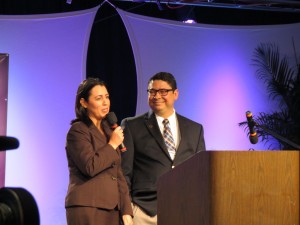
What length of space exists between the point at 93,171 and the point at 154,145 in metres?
0.74

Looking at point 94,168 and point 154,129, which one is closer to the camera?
point 94,168

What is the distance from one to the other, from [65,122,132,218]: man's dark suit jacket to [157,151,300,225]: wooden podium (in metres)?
1.25

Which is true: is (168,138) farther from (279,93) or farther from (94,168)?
(279,93)

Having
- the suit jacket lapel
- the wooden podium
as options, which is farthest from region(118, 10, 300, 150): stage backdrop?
the wooden podium

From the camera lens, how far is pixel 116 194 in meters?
3.57

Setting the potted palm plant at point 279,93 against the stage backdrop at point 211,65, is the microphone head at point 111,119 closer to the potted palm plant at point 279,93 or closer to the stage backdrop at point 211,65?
the stage backdrop at point 211,65

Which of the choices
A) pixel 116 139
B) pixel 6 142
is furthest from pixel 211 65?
pixel 6 142

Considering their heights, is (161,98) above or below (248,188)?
above

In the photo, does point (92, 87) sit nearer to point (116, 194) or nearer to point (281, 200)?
point (116, 194)

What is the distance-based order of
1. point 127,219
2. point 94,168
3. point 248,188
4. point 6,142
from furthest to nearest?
point 127,219 < point 94,168 < point 248,188 < point 6,142

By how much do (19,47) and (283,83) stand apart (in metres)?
2.84

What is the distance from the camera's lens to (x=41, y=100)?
5508mm

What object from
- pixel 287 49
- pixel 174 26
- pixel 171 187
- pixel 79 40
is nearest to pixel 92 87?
pixel 171 187

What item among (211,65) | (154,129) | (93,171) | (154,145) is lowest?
(93,171)
